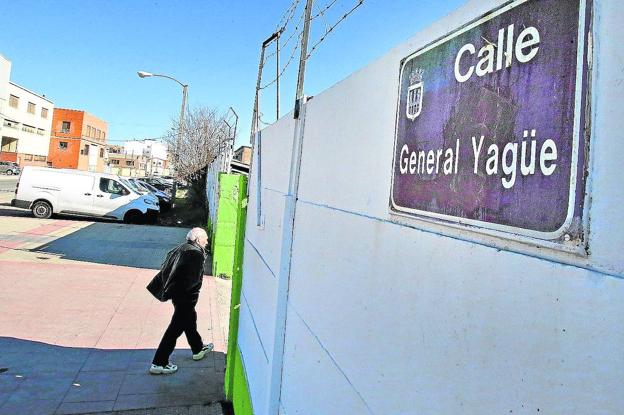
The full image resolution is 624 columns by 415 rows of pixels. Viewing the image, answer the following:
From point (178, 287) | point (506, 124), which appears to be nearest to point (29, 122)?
point (178, 287)

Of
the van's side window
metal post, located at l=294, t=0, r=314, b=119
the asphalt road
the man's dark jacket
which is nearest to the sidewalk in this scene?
the man's dark jacket

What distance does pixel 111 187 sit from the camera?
17.7 metres

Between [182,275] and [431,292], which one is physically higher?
[431,292]

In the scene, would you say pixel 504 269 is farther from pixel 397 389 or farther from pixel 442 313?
pixel 397 389

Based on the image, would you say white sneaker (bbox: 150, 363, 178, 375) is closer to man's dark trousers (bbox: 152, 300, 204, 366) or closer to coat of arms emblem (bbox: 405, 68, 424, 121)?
man's dark trousers (bbox: 152, 300, 204, 366)

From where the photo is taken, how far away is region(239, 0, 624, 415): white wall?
2.01 feet

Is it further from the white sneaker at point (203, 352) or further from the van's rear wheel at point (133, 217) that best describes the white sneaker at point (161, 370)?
the van's rear wheel at point (133, 217)

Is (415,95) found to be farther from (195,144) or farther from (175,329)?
(195,144)

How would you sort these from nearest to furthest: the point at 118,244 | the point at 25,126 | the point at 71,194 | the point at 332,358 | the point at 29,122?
1. the point at 332,358
2. the point at 118,244
3. the point at 71,194
4. the point at 25,126
5. the point at 29,122

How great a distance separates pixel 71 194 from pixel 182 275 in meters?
14.8

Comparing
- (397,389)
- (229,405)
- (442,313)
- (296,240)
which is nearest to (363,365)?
(397,389)

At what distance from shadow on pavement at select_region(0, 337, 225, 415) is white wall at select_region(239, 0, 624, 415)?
9.22 feet

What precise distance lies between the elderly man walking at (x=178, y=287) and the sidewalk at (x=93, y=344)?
0.24m

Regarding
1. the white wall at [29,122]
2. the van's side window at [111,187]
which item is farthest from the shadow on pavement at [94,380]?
the white wall at [29,122]
